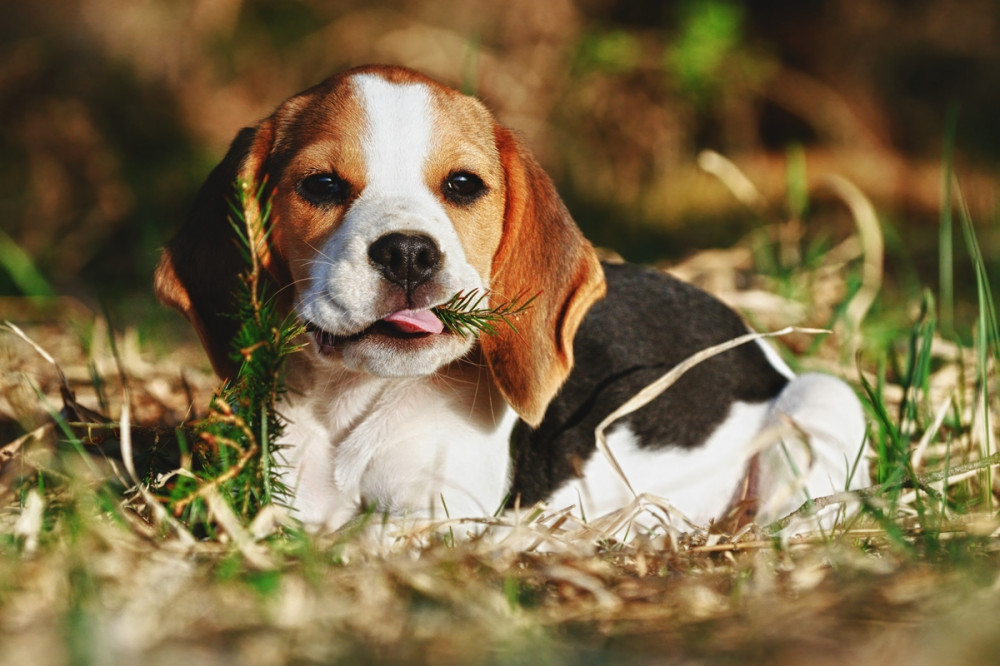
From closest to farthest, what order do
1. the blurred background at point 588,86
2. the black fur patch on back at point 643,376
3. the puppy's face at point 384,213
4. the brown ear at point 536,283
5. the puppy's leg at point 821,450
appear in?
1. the puppy's face at point 384,213
2. the brown ear at point 536,283
3. the black fur patch on back at point 643,376
4. the puppy's leg at point 821,450
5. the blurred background at point 588,86

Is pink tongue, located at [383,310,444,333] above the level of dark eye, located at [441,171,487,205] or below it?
below

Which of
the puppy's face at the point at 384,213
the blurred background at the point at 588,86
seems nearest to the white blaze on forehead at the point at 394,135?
the puppy's face at the point at 384,213

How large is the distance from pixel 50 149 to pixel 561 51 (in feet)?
16.8

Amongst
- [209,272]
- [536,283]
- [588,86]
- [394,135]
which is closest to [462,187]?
[394,135]

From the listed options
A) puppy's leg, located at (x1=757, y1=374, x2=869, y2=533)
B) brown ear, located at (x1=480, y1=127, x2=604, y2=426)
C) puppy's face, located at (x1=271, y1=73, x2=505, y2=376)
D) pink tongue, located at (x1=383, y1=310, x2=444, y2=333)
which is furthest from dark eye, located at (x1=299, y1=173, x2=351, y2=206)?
puppy's leg, located at (x1=757, y1=374, x2=869, y2=533)

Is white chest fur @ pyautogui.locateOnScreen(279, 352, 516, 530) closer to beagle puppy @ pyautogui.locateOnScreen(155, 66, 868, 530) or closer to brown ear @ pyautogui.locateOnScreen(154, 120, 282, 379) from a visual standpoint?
beagle puppy @ pyautogui.locateOnScreen(155, 66, 868, 530)

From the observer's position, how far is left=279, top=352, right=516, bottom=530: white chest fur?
125 inches

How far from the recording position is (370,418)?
10.8 feet

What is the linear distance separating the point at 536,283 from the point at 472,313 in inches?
21.3

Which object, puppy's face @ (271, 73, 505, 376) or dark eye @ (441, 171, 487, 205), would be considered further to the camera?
dark eye @ (441, 171, 487, 205)

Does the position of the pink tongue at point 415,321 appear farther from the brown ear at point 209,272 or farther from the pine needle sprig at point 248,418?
the brown ear at point 209,272

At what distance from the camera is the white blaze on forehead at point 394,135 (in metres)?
3.15

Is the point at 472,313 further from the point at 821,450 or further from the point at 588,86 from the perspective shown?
the point at 588,86

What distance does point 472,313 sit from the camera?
114 inches
